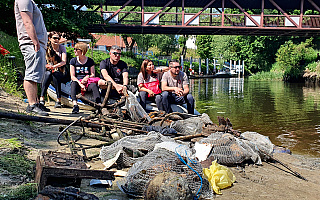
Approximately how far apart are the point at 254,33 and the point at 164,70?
26.1 metres

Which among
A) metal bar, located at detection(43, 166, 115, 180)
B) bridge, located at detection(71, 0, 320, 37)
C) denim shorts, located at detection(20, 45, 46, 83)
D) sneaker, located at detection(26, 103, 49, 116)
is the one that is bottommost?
metal bar, located at detection(43, 166, 115, 180)

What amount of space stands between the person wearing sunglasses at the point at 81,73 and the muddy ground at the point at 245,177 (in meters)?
1.93

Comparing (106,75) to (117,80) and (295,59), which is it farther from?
(295,59)

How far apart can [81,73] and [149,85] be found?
4.97 feet

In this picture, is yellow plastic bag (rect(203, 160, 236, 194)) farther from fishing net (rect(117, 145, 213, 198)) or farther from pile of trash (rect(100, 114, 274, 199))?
fishing net (rect(117, 145, 213, 198))

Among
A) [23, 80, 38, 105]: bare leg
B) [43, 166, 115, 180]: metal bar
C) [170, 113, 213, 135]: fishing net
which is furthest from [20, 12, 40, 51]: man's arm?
[43, 166, 115, 180]: metal bar

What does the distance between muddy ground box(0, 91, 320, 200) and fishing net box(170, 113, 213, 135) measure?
1059 mm

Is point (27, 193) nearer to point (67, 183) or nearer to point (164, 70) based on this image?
point (67, 183)

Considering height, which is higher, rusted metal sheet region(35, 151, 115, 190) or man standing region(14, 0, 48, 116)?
man standing region(14, 0, 48, 116)

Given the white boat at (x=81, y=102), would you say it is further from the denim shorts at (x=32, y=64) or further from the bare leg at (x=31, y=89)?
the denim shorts at (x=32, y=64)

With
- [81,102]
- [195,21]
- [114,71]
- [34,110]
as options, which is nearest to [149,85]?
[114,71]

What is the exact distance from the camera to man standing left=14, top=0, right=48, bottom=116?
4863mm

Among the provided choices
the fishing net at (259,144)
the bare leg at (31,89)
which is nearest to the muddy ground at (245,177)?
the fishing net at (259,144)

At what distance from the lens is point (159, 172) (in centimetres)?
284
